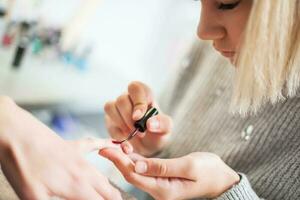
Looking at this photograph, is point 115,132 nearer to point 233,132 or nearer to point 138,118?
point 138,118

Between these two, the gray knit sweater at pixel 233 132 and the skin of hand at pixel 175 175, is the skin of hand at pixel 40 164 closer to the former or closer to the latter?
the skin of hand at pixel 175 175

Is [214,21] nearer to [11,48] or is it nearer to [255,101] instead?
[255,101]

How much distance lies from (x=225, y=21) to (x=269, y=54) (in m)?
0.10

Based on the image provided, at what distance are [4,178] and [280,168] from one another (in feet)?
1.49

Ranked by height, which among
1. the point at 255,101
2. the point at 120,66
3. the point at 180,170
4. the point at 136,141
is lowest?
the point at 120,66

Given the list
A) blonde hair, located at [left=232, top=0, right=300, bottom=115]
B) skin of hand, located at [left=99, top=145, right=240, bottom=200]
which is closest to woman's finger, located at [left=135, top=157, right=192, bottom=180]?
skin of hand, located at [left=99, top=145, right=240, bottom=200]

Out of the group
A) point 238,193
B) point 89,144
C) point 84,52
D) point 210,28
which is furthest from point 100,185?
point 84,52

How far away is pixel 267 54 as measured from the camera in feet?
2.12

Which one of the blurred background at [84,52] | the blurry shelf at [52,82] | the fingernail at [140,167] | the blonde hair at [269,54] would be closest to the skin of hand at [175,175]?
the fingernail at [140,167]

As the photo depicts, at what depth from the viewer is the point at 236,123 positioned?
878mm

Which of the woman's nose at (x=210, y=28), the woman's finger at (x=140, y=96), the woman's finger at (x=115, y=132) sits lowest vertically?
the woman's finger at (x=115, y=132)

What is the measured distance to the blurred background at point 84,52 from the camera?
138 cm

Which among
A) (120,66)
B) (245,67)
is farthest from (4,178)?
(120,66)

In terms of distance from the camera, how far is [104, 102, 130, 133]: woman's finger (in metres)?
0.89
